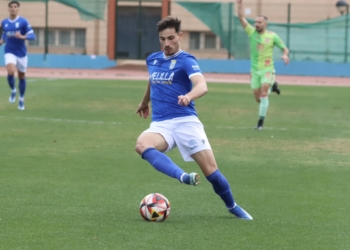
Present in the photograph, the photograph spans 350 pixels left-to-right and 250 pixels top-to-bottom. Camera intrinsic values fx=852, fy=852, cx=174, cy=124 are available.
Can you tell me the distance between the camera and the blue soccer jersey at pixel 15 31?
757 inches

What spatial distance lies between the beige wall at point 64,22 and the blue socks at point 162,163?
32.8m

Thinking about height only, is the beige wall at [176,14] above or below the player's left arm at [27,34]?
above

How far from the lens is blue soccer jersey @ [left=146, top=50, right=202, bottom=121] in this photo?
8.07 m

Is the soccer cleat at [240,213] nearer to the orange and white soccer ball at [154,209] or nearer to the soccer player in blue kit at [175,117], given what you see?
the soccer player in blue kit at [175,117]

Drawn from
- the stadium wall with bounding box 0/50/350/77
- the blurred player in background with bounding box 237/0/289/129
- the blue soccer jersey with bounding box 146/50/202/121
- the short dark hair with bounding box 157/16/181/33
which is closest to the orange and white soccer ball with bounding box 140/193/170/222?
the blue soccer jersey with bounding box 146/50/202/121

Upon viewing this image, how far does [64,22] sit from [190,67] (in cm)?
3381

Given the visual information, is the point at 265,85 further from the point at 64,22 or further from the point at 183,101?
the point at 64,22

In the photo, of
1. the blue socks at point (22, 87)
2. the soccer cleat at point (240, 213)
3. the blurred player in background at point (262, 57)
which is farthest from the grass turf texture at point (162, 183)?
the blurred player in background at point (262, 57)

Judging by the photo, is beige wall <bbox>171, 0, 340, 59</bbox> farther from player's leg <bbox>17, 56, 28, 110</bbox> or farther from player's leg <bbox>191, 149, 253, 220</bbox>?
player's leg <bbox>191, 149, 253, 220</bbox>

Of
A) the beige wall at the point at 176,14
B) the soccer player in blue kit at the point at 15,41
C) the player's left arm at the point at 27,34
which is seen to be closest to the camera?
the player's left arm at the point at 27,34

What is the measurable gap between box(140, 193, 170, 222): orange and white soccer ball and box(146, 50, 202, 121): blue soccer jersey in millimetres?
822

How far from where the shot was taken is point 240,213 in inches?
320

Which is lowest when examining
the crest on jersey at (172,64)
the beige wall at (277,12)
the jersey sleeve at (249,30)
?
the crest on jersey at (172,64)

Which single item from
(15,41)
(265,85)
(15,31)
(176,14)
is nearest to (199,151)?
(265,85)
